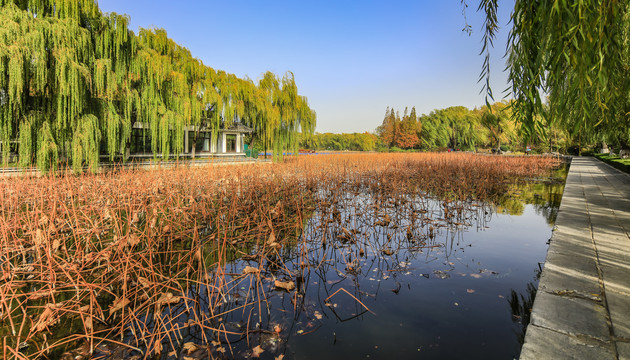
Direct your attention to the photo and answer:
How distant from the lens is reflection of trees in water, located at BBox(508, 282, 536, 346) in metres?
2.91

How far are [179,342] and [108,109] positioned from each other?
36.6 ft

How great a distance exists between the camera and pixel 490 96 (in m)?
2.98

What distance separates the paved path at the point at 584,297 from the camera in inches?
80.6

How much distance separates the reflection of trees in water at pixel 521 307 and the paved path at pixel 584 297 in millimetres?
396

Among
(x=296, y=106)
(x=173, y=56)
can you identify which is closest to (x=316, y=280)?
(x=173, y=56)

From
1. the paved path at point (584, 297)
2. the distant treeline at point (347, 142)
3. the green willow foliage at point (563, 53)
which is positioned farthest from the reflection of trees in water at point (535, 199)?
the distant treeline at point (347, 142)

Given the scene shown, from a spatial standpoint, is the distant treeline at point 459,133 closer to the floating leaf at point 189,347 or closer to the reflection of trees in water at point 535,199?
the reflection of trees in water at point 535,199

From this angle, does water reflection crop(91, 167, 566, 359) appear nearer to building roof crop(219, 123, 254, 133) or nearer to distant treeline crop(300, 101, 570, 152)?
building roof crop(219, 123, 254, 133)

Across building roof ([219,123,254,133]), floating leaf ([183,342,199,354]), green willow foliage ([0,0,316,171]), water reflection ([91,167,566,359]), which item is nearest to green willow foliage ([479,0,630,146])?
water reflection ([91,167,566,359])

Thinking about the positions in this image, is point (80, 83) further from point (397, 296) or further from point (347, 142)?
point (347, 142)

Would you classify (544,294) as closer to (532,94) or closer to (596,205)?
(532,94)

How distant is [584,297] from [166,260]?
496 centimetres

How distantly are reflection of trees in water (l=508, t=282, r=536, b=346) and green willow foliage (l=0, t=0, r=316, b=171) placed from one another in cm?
1178

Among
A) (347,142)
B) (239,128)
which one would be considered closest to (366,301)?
(239,128)
